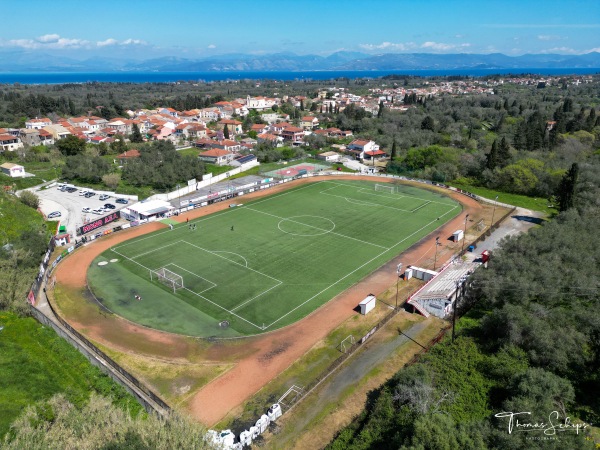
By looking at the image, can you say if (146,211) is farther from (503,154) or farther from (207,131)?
(207,131)

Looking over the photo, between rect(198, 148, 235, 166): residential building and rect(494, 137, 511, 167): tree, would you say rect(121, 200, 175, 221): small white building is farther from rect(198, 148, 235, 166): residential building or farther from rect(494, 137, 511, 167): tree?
rect(494, 137, 511, 167): tree

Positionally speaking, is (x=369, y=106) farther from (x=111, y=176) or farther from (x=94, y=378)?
(x=94, y=378)

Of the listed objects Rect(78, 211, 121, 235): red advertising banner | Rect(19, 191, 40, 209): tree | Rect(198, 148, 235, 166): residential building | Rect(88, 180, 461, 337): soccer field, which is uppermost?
Rect(198, 148, 235, 166): residential building

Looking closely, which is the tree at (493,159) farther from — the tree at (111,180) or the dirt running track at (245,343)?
the tree at (111,180)

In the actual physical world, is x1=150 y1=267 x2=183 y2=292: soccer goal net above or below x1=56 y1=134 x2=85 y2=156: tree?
below

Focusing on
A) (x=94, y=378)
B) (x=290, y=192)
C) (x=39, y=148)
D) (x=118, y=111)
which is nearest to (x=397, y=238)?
(x=290, y=192)

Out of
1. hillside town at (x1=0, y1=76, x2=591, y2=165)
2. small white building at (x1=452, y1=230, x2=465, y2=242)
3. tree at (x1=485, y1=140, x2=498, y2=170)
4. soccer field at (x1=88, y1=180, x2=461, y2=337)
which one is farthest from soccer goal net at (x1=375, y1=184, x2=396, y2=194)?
hillside town at (x1=0, y1=76, x2=591, y2=165)

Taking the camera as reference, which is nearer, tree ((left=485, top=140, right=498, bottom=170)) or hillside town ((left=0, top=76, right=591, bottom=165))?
tree ((left=485, top=140, right=498, bottom=170))
